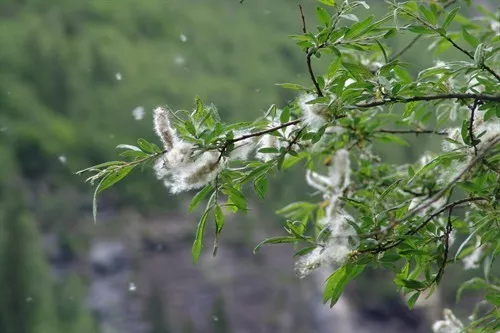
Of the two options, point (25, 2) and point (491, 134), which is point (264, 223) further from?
point (491, 134)

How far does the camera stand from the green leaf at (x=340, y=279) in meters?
0.49

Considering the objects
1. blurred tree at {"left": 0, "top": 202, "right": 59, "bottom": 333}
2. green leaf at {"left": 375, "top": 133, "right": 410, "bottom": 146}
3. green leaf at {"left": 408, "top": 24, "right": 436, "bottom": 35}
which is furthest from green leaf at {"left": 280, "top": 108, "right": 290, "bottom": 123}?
blurred tree at {"left": 0, "top": 202, "right": 59, "bottom": 333}

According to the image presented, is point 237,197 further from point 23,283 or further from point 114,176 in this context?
point 23,283

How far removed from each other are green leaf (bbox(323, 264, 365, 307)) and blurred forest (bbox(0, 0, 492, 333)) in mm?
3745

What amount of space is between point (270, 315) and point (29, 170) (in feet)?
9.27

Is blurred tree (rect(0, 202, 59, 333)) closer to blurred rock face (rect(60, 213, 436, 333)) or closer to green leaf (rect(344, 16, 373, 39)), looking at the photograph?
blurred rock face (rect(60, 213, 436, 333))

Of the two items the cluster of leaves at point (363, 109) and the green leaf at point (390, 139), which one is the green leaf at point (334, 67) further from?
the green leaf at point (390, 139)

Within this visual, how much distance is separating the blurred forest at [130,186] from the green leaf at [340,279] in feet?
12.3

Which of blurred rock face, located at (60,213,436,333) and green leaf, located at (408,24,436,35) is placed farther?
blurred rock face, located at (60,213,436,333)

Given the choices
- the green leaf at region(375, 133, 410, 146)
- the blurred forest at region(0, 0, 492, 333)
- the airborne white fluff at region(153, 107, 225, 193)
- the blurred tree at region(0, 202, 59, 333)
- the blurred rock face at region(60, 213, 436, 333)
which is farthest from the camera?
the blurred rock face at region(60, 213, 436, 333)

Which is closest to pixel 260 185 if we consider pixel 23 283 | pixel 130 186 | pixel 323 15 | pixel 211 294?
pixel 323 15

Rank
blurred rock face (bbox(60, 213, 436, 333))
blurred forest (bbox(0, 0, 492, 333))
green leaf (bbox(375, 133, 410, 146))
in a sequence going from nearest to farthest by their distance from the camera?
green leaf (bbox(375, 133, 410, 146)) → blurred forest (bbox(0, 0, 492, 333)) → blurred rock face (bbox(60, 213, 436, 333))

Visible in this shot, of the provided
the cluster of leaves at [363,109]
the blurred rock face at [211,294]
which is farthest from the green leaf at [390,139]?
the blurred rock face at [211,294]

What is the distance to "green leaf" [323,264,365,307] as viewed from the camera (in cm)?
49
